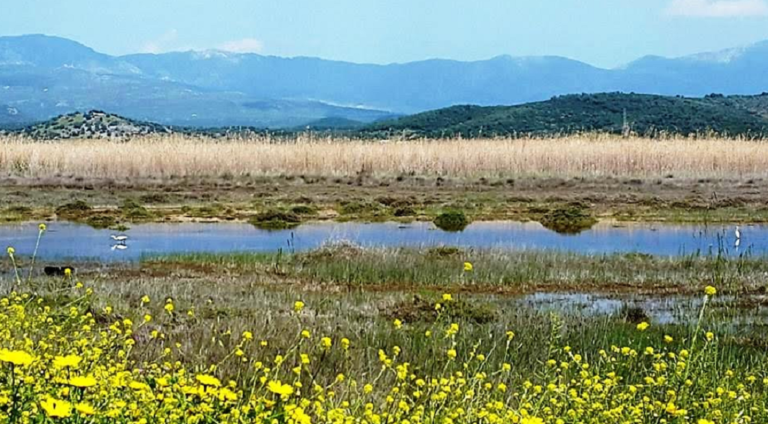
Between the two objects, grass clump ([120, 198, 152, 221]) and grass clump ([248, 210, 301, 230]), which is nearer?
grass clump ([248, 210, 301, 230])

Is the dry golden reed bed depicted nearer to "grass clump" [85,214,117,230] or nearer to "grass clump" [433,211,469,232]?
"grass clump" [85,214,117,230]

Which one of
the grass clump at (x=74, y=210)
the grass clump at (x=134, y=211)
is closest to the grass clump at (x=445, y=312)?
the grass clump at (x=134, y=211)

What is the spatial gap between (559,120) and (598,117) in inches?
114

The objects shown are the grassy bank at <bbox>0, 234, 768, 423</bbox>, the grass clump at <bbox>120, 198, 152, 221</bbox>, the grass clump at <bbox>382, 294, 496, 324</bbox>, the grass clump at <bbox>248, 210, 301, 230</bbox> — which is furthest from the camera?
the grass clump at <bbox>120, 198, 152, 221</bbox>

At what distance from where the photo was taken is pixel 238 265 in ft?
51.8

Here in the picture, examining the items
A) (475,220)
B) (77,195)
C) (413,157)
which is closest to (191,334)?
(475,220)

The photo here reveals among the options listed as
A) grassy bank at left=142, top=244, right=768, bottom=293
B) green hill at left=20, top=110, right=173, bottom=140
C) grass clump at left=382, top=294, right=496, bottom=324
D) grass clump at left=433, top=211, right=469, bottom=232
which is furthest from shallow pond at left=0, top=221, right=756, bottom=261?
green hill at left=20, top=110, right=173, bottom=140

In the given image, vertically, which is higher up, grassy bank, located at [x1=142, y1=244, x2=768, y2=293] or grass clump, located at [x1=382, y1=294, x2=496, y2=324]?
grass clump, located at [x1=382, y1=294, x2=496, y2=324]

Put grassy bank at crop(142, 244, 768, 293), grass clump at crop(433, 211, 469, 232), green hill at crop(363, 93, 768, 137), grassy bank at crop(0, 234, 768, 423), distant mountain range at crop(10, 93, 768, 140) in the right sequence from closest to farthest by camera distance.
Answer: grassy bank at crop(0, 234, 768, 423) → grassy bank at crop(142, 244, 768, 293) → grass clump at crop(433, 211, 469, 232) → distant mountain range at crop(10, 93, 768, 140) → green hill at crop(363, 93, 768, 137)

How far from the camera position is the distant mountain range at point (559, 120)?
62.1 meters

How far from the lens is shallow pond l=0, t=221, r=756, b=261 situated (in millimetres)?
18656

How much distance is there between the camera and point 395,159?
34.8 m

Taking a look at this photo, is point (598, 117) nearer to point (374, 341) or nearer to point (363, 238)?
point (363, 238)

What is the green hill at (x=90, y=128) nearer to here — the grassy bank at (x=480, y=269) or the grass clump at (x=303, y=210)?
the grass clump at (x=303, y=210)
